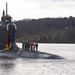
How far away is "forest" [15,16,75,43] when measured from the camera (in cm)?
15712

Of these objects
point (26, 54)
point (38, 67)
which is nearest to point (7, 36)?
point (26, 54)

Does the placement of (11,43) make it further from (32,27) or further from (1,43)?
(32,27)

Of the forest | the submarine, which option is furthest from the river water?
the forest

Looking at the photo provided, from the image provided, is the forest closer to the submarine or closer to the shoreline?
the submarine

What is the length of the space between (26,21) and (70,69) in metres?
164

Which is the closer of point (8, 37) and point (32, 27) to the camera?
point (8, 37)

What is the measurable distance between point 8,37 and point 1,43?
1039mm

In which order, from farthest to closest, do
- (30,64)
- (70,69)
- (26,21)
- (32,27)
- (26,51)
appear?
(26,21) → (32,27) → (26,51) → (30,64) → (70,69)

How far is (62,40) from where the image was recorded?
157875 mm

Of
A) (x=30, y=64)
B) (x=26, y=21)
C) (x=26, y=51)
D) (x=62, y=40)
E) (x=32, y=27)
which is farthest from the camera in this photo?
(x=26, y=21)

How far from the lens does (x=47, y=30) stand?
179875 millimetres

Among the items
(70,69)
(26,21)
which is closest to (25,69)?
(70,69)

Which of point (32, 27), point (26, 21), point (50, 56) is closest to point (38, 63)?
point (50, 56)

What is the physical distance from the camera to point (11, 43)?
44.7 metres
